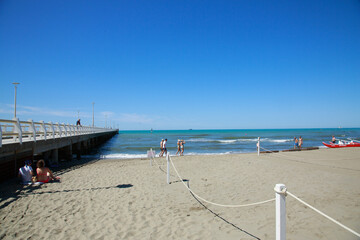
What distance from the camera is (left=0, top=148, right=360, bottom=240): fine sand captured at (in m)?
4.17

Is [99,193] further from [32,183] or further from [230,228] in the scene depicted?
[230,228]

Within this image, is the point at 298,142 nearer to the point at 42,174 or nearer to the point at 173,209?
the point at 173,209

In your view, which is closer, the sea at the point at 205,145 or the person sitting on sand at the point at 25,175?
the person sitting on sand at the point at 25,175

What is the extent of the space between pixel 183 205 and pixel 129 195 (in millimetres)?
1901

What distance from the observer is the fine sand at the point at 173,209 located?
4172mm

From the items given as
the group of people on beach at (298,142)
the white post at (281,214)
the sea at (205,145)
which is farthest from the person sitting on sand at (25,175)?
the group of people on beach at (298,142)

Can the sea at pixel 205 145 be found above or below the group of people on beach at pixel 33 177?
below

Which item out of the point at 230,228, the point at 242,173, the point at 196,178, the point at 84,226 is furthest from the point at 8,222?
the point at 242,173

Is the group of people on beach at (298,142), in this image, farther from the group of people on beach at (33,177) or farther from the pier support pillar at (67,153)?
the pier support pillar at (67,153)

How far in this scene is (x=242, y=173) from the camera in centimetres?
930

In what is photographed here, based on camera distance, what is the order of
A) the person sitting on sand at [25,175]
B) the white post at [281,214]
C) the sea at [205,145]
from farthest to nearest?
the sea at [205,145], the person sitting on sand at [25,175], the white post at [281,214]

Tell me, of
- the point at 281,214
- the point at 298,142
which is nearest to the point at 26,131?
the point at 281,214

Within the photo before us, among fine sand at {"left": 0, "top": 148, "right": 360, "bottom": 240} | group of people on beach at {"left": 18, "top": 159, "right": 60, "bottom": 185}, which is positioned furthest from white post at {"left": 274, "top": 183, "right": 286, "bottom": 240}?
group of people on beach at {"left": 18, "top": 159, "right": 60, "bottom": 185}

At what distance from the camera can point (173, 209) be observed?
540cm
